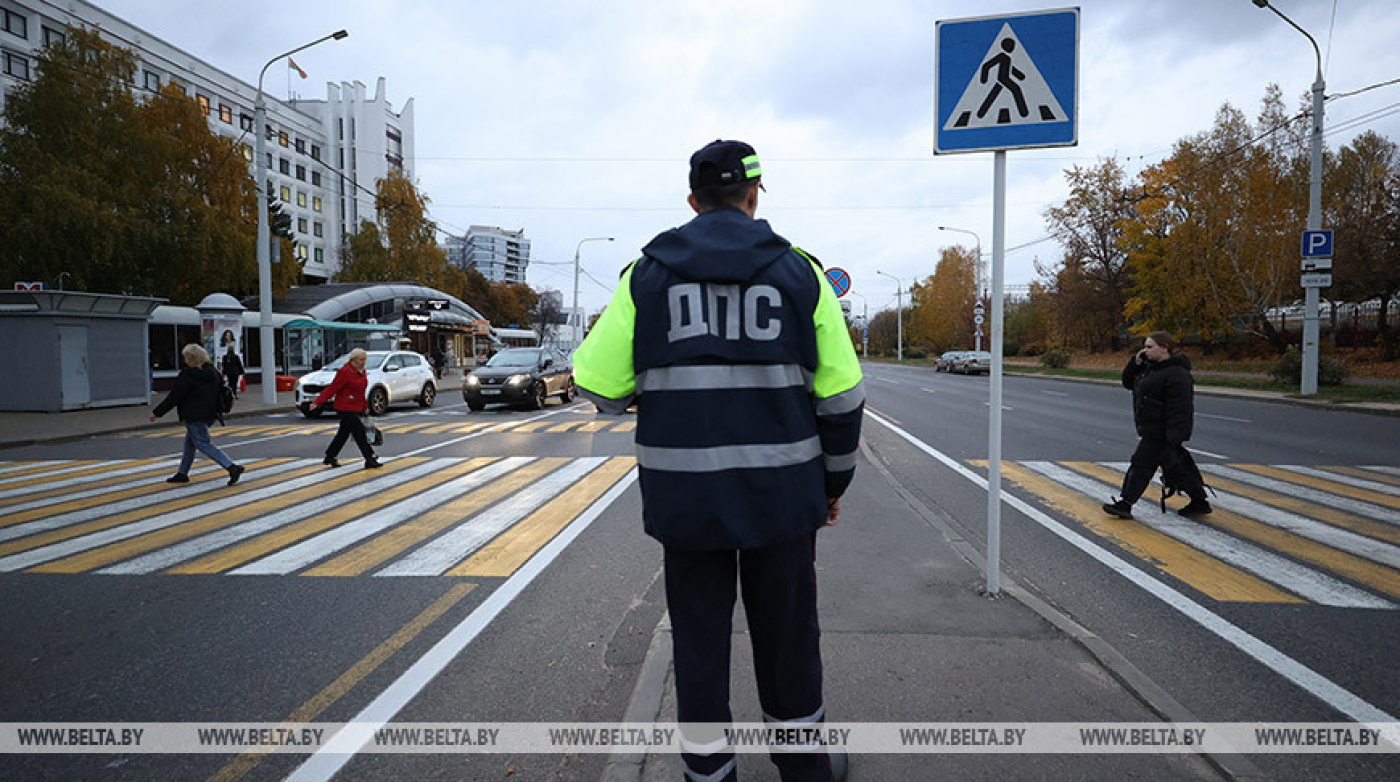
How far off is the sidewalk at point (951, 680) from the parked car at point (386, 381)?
15404mm

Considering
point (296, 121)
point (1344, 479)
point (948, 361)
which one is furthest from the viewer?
point (296, 121)

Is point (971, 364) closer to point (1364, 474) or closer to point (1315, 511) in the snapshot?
point (1364, 474)

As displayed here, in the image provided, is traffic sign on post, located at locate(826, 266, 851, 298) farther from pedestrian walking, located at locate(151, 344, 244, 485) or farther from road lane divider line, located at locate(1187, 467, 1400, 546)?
pedestrian walking, located at locate(151, 344, 244, 485)

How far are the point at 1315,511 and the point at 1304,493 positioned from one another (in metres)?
1.04

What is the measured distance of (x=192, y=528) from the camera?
6.41 meters

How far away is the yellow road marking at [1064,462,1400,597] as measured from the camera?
4820 mm

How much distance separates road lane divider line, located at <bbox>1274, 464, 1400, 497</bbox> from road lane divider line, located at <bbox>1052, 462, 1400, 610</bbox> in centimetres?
268

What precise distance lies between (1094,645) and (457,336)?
5351 cm

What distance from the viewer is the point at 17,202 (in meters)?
21.8

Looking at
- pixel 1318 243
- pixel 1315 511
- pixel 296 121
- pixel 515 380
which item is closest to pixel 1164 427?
pixel 1315 511

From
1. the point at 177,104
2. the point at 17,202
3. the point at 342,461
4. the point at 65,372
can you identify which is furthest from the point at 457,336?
the point at 342,461

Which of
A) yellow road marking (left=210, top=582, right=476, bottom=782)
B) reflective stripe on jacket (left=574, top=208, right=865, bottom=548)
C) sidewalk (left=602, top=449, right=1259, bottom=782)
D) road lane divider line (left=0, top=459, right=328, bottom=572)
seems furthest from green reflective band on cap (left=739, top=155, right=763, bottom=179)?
road lane divider line (left=0, top=459, right=328, bottom=572)

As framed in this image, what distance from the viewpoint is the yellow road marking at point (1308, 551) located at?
4.82 metres

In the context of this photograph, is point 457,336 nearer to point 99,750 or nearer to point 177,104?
point 177,104
